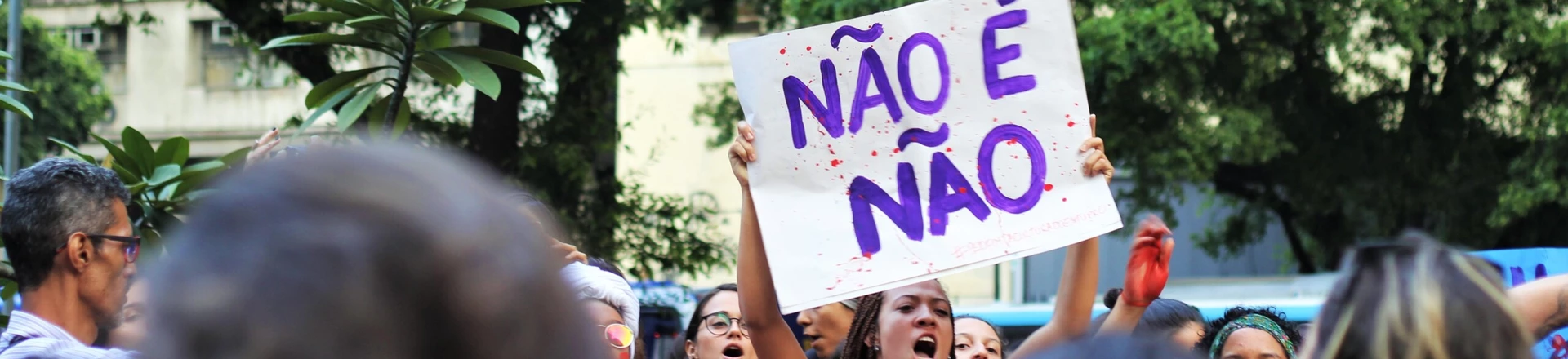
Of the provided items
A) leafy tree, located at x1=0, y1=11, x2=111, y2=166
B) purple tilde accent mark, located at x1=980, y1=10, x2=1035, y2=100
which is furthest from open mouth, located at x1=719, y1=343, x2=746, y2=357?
leafy tree, located at x1=0, y1=11, x2=111, y2=166

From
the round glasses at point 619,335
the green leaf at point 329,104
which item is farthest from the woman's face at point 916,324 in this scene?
the green leaf at point 329,104

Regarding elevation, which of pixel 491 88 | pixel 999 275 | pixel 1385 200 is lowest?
pixel 999 275

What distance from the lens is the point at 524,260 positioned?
1.04 m

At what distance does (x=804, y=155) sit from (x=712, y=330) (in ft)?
4.74

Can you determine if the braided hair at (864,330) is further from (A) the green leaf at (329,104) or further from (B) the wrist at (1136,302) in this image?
(A) the green leaf at (329,104)

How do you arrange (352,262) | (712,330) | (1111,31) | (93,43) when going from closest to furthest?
1. (352,262)
2. (712,330)
3. (1111,31)
4. (93,43)

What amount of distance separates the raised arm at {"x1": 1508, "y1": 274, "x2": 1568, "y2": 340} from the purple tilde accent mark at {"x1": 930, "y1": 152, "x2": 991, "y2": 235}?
3.25ft

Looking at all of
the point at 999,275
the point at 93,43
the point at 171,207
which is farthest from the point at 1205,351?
the point at 93,43

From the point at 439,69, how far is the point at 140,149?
0.90 metres

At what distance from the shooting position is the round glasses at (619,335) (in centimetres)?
315

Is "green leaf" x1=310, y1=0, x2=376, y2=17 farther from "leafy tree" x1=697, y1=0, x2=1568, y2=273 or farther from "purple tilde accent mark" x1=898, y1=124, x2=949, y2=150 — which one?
"leafy tree" x1=697, y1=0, x2=1568, y2=273

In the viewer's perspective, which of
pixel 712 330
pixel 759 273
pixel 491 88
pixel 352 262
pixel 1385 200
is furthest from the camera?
Answer: pixel 1385 200

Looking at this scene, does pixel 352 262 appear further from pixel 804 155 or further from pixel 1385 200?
pixel 1385 200

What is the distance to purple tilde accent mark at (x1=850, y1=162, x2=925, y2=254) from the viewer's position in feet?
9.45
